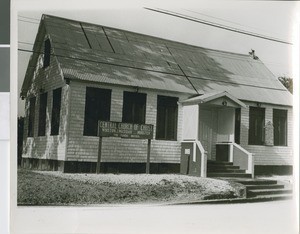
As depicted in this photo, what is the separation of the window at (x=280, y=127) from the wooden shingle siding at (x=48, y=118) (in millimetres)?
3110

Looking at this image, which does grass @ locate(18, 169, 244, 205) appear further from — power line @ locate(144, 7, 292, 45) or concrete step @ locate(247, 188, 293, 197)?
power line @ locate(144, 7, 292, 45)

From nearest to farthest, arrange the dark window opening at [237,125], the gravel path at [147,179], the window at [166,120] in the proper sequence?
1. the gravel path at [147,179]
2. the window at [166,120]
3. the dark window opening at [237,125]

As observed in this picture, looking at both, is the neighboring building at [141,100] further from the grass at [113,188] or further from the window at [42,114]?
the grass at [113,188]

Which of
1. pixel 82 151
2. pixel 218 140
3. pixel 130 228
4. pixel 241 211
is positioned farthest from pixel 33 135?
pixel 241 211

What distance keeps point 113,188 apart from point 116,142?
0.67 m

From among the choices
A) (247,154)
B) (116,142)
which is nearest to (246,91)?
(247,154)

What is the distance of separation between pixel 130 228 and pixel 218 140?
188 centimetres

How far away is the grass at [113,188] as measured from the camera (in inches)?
246

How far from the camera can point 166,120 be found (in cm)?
674

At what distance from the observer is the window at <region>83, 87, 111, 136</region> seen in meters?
6.47

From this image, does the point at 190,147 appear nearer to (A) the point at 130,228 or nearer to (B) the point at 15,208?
(A) the point at 130,228

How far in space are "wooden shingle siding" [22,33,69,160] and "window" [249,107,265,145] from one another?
2841mm

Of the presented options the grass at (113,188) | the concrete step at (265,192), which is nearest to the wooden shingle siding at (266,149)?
the concrete step at (265,192)

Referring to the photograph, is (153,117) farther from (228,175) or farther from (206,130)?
(228,175)
